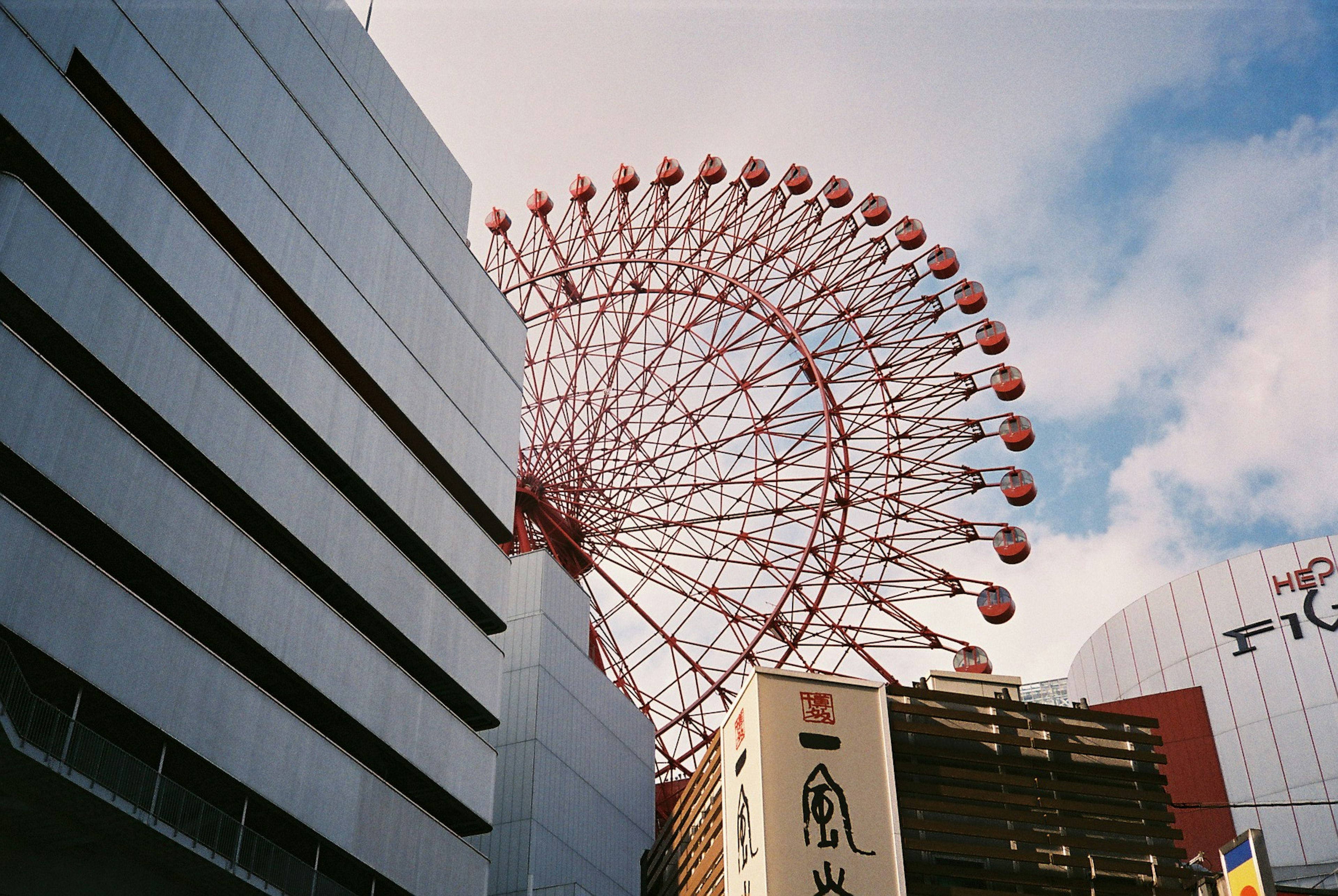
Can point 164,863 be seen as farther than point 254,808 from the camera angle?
No

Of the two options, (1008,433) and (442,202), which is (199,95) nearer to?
(442,202)

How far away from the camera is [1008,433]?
39406 mm

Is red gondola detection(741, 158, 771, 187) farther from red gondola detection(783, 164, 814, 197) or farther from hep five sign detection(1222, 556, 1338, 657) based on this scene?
hep five sign detection(1222, 556, 1338, 657)

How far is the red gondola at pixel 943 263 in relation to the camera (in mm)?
42844

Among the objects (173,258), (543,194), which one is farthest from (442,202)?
(173,258)

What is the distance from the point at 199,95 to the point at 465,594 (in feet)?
45.5

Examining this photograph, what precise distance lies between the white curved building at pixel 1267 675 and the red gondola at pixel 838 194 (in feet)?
66.2

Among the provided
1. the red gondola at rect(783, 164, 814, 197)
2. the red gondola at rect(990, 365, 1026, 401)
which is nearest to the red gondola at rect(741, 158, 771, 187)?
the red gondola at rect(783, 164, 814, 197)

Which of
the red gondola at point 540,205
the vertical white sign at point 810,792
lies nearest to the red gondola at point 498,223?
the red gondola at point 540,205

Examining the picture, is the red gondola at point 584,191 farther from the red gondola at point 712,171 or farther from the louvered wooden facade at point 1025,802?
the louvered wooden facade at point 1025,802

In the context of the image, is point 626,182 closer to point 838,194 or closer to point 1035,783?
point 838,194

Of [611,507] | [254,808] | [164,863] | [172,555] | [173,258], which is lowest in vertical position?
[164,863]

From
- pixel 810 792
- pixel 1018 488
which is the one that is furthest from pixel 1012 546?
pixel 810 792

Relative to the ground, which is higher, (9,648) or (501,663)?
(501,663)
